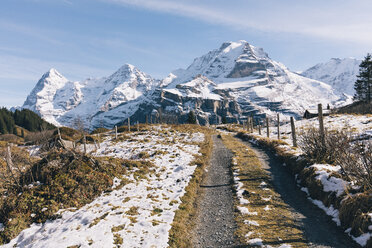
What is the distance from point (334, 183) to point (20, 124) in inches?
5517

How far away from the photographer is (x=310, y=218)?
10133 millimetres

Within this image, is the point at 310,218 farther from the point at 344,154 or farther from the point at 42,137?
the point at 42,137

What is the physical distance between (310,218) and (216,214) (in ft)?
14.6

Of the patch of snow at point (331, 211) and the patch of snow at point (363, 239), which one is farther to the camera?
the patch of snow at point (331, 211)

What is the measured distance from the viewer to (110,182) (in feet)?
48.0

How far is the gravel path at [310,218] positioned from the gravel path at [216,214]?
308 cm

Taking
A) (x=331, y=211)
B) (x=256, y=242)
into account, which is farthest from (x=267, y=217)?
(x=331, y=211)

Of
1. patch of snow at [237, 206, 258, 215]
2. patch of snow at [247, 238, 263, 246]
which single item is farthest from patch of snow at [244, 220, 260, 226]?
patch of snow at [247, 238, 263, 246]

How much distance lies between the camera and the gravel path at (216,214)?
354 inches

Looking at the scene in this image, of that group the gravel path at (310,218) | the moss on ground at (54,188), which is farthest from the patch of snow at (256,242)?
the moss on ground at (54,188)

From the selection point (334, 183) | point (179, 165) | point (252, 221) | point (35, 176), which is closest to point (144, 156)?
point (179, 165)

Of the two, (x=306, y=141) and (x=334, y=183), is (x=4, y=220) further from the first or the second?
(x=306, y=141)

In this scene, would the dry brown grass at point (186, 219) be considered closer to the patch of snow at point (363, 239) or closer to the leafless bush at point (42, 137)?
the patch of snow at point (363, 239)

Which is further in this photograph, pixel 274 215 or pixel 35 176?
pixel 35 176
